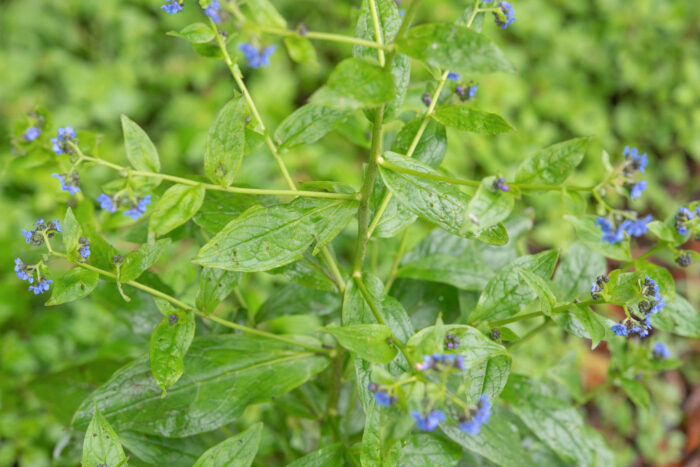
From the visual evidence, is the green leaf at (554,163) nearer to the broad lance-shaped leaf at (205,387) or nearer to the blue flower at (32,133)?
the broad lance-shaped leaf at (205,387)

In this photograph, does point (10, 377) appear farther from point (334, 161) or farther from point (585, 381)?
point (585, 381)

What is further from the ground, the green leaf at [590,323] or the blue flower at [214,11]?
the blue flower at [214,11]

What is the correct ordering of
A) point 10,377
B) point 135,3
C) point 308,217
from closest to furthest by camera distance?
point 308,217, point 10,377, point 135,3

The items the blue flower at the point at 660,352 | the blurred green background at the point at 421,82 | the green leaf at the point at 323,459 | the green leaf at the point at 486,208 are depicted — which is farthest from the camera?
the blurred green background at the point at 421,82

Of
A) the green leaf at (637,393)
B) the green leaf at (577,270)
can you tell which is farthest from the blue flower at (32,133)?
the green leaf at (637,393)

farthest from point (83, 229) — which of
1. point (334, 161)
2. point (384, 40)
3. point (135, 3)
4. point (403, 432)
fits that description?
point (135, 3)
